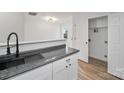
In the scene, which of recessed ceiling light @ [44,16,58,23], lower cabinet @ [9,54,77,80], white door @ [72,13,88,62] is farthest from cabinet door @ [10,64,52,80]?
recessed ceiling light @ [44,16,58,23]

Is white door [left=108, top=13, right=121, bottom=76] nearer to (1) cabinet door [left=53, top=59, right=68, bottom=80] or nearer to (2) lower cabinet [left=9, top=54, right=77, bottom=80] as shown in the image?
(2) lower cabinet [left=9, top=54, right=77, bottom=80]

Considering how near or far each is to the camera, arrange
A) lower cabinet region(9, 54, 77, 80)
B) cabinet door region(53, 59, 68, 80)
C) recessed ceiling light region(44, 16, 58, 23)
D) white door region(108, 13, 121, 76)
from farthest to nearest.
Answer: recessed ceiling light region(44, 16, 58, 23) < white door region(108, 13, 121, 76) < cabinet door region(53, 59, 68, 80) < lower cabinet region(9, 54, 77, 80)

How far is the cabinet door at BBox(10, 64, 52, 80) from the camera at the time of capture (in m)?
1.24

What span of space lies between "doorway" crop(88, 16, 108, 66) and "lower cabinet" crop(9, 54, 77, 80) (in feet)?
6.23

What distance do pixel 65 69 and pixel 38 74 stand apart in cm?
81

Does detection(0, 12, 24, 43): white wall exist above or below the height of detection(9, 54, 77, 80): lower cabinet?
above

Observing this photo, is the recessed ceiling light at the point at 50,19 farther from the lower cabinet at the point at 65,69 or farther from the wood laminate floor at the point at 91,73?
the lower cabinet at the point at 65,69

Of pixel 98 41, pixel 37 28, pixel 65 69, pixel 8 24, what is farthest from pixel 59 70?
pixel 37 28

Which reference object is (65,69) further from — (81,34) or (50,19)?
(50,19)

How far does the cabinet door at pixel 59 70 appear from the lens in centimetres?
186
